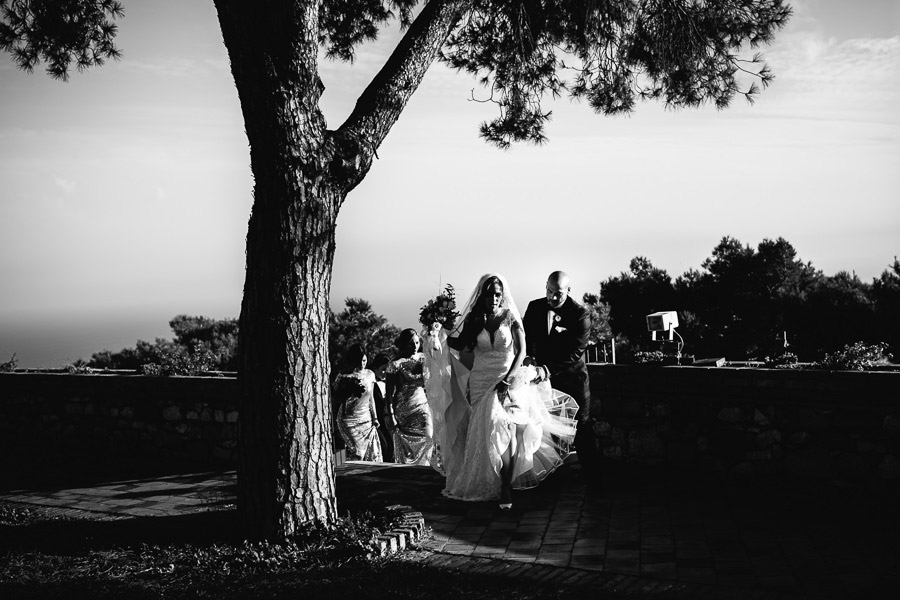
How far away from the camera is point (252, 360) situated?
6039 mm

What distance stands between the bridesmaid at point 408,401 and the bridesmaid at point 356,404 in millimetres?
289

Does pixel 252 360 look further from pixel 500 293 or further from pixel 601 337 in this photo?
pixel 601 337

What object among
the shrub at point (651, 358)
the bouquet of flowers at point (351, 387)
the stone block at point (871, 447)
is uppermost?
the shrub at point (651, 358)

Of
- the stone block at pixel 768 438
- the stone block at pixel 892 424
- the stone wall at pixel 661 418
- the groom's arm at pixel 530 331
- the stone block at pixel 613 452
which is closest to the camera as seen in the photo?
the stone block at pixel 892 424

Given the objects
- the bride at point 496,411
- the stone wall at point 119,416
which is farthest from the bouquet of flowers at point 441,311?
the stone wall at point 119,416

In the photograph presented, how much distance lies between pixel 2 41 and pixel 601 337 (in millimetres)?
8473

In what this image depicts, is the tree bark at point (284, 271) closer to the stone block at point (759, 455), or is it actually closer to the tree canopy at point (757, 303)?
the stone block at point (759, 455)

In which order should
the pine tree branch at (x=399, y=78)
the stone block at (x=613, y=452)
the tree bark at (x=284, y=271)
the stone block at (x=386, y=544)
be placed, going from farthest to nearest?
the stone block at (x=613, y=452) → the pine tree branch at (x=399, y=78) → the tree bark at (x=284, y=271) → the stone block at (x=386, y=544)

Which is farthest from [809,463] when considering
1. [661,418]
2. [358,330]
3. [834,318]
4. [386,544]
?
[358,330]

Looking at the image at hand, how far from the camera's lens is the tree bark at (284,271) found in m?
6.00

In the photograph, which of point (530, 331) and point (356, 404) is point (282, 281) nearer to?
point (530, 331)

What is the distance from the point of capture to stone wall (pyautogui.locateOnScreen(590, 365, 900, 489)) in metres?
6.77

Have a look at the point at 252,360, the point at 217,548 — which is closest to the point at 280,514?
the point at 217,548

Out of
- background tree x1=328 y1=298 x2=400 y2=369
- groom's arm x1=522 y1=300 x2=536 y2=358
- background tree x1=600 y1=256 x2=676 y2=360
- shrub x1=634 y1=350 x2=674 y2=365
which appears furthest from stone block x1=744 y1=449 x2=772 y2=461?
background tree x1=328 y1=298 x2=400 y2=369
